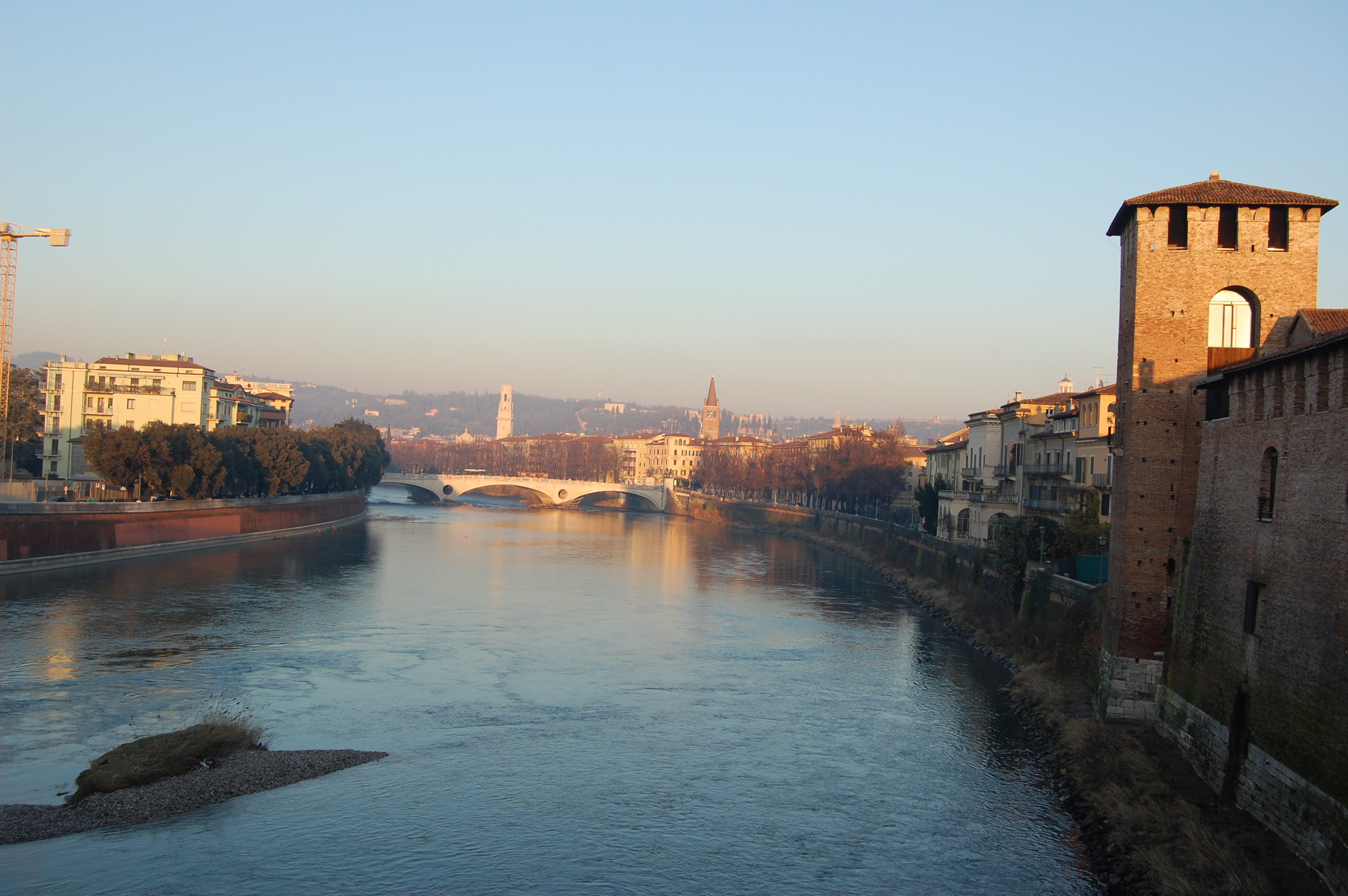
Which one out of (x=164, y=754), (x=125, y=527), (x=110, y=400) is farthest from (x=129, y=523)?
(x=164, y=754)

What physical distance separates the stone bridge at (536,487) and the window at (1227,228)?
75.9 m

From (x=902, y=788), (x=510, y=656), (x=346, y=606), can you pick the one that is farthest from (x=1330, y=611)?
(x=346, y=606)

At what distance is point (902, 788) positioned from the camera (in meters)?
15.3

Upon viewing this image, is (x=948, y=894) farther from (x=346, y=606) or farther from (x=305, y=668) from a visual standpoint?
(x=346, y=606)

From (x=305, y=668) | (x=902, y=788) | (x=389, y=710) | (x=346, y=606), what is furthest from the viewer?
(x=346, y=606)

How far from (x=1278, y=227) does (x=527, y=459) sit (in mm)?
129295

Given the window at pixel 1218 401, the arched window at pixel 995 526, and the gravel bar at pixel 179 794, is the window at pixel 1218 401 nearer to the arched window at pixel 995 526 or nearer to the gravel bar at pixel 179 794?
the gravel bar at pixel 179 794

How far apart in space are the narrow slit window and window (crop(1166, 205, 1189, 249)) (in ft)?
3.78

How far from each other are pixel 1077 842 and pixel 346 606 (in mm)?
22802

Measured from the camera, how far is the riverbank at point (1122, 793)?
10.9 m

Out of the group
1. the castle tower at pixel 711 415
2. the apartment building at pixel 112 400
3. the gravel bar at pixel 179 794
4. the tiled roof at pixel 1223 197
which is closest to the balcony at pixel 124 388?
the apartment building at pixel 112 400

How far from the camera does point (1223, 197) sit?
16.0 metres

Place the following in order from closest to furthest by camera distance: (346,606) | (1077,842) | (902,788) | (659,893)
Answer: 1. (659,893)
2. (1077,842)
3. (902,788)
4. (346,606)

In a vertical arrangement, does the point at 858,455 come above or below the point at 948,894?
above
